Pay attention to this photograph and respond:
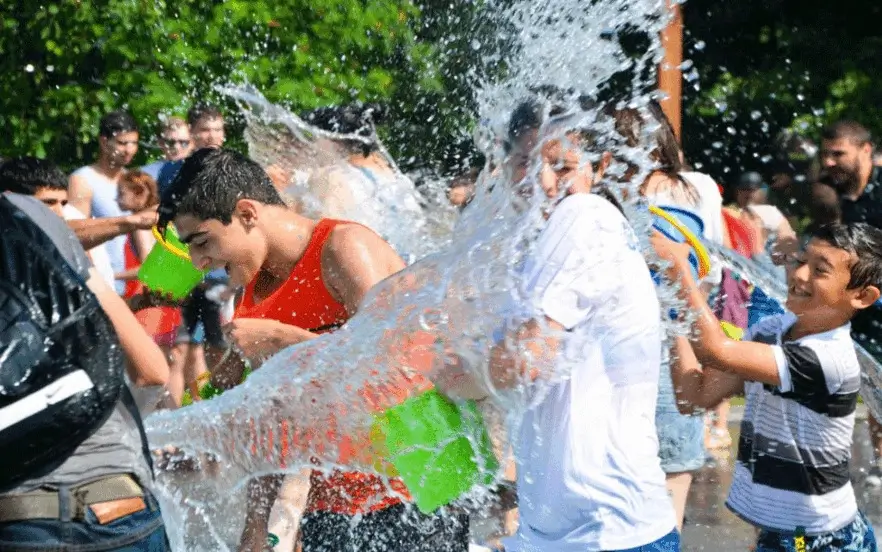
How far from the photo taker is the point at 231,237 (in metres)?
3.71

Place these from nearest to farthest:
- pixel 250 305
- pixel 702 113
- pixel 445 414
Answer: pixel 445 414 → pixel 250 305 → pixel 702 113

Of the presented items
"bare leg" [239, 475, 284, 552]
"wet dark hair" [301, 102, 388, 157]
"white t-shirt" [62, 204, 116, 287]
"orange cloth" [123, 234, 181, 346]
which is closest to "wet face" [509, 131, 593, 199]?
"bare leg" [239, 475, 284, 552]

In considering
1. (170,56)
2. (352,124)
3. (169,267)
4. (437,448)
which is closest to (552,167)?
(437,448)

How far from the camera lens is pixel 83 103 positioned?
834 cm

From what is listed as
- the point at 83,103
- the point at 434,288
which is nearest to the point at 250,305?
the point at 434,288

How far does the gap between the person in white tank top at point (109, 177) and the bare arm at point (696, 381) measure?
389 cm

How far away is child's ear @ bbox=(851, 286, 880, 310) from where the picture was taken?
12.5ft

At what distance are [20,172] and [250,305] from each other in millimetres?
1678

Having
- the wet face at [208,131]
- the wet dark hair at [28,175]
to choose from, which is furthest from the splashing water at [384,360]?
the wet face at [208,131]

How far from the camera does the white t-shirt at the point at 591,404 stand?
9.48 feet

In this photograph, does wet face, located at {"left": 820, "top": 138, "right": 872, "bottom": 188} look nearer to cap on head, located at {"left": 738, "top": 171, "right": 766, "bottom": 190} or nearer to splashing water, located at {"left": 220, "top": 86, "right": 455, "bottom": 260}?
cap on head, located at {"left": 738, "top": 171, "right": 766, "bottom": 190}

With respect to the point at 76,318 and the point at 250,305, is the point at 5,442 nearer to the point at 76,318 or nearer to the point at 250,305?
the point at 76,318

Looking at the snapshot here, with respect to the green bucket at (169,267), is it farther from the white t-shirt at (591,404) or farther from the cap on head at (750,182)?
the cap on head at (750,182)

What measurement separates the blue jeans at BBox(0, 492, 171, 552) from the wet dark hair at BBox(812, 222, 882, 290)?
6.84 ft
